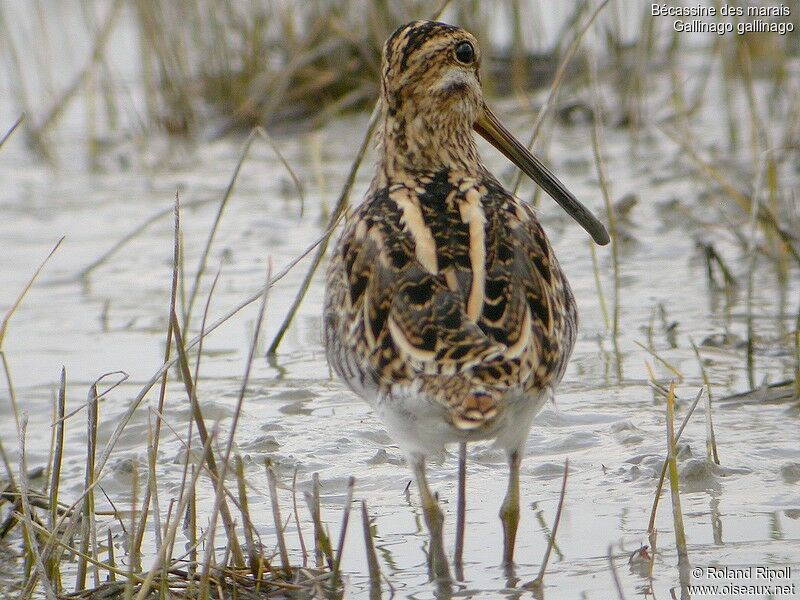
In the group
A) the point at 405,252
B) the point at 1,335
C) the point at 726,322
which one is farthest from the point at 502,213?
the point at 726,322

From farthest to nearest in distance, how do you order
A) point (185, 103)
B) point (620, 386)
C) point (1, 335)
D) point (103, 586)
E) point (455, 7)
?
point (185, 103) → point (455, 7) → point (620, 386) → point (1, 335) → point (103, 586)

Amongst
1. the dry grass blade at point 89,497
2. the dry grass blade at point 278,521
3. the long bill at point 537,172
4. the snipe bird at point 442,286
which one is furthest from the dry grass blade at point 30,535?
the long bill at point 537,172

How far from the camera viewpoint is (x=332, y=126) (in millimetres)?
9367

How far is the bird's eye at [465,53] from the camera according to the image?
4.07 m

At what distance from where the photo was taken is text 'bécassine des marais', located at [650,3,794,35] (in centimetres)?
760

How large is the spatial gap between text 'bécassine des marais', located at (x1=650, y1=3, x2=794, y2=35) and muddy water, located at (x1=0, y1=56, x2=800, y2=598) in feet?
2.01

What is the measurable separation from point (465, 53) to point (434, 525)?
A: 53.9 inches

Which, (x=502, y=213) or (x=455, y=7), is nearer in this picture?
(x=502, y=213)

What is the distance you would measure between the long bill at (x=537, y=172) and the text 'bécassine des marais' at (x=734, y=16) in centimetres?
322

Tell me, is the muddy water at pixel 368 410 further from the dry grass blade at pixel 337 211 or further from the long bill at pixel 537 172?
the long bill at pixel 537 172

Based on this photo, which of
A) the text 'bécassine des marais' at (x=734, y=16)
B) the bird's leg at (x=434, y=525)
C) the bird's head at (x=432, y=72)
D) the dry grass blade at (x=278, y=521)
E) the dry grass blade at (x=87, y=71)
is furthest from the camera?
the dry grass blade at (x=87, y=71)

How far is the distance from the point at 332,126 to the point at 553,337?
5.94 meters

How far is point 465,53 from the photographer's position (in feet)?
13.4

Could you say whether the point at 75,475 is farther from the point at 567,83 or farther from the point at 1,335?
the point at 567,83
